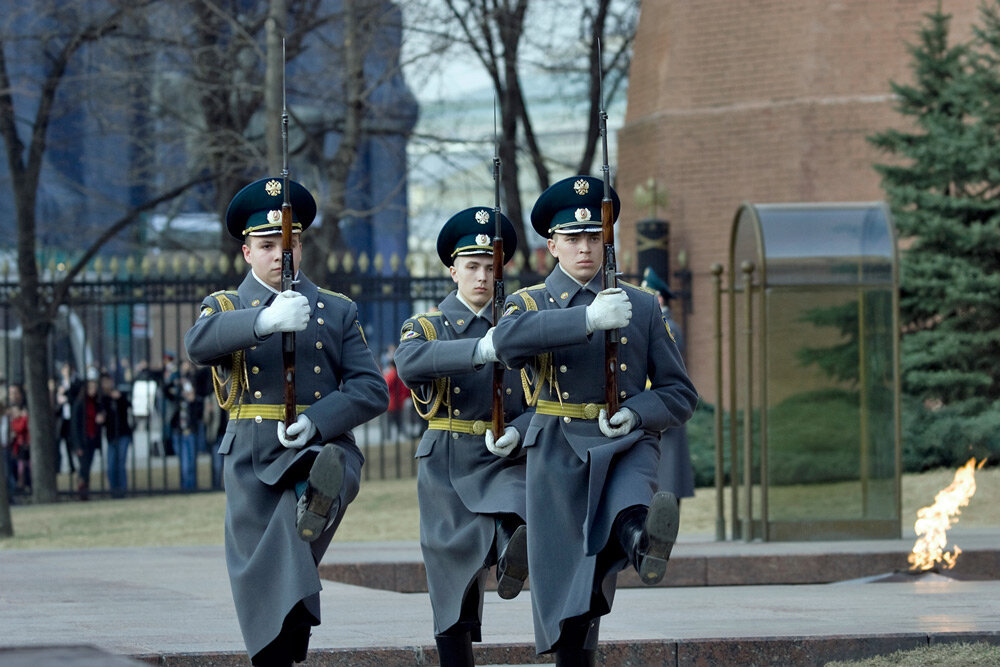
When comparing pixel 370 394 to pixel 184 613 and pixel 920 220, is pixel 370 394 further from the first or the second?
pixel 920 220

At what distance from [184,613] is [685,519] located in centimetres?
714

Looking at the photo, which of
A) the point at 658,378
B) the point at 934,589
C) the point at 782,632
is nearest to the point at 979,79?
the point at 934,589

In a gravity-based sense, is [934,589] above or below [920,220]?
below

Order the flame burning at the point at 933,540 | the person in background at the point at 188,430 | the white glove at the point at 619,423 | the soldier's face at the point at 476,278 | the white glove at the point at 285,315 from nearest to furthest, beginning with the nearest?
the white glove at the point at 285,315 < the white glove at the point at 619,423 < the soldier's face at the point at 476,278 < the flame burning at the point at 933,540 < the person in background at the point at 188,430

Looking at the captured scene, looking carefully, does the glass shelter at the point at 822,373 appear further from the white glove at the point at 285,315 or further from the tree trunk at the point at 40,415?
the tree trunk at the point at 40,415

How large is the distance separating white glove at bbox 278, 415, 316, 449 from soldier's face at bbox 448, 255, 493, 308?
5.08ft

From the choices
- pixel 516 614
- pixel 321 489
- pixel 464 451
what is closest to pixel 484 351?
pixel 464 451

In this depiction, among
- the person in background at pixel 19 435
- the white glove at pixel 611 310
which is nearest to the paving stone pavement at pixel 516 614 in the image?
the white glove at pixel 611 310

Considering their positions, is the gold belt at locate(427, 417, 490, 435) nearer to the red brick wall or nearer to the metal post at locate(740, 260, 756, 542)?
the metal post at locate(740, 260, 756, 542)

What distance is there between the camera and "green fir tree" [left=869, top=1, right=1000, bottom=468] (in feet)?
→ 52.2

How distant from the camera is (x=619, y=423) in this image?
613 centimetres

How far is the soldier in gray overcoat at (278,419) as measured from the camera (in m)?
5.85

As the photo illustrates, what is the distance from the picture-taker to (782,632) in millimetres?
7738

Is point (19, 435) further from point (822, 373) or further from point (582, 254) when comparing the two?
point (582, 254)
